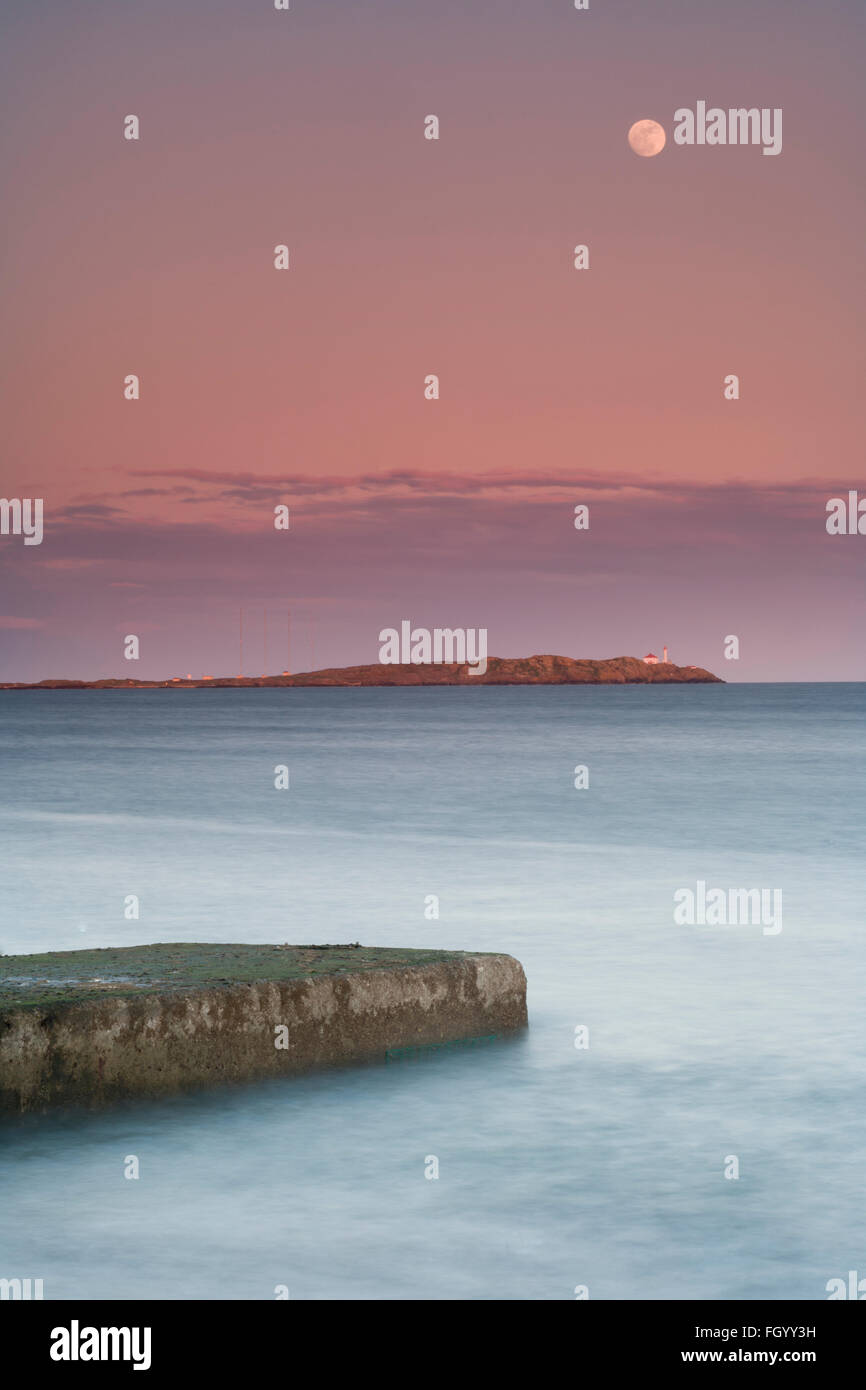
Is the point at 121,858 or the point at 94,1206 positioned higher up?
the point at 121,858

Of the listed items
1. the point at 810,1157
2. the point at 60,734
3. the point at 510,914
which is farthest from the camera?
the point at 60,734

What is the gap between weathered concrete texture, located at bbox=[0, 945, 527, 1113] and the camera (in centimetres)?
667

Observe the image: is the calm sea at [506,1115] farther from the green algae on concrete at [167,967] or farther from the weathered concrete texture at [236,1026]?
the green algae on concrete at [167,967]

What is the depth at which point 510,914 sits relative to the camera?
14.4 meters

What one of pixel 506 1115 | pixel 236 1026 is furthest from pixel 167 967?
pixel 506 1115

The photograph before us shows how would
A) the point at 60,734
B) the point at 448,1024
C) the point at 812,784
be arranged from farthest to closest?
the point at 60,734, the point at 812,784, the point at 448,1024

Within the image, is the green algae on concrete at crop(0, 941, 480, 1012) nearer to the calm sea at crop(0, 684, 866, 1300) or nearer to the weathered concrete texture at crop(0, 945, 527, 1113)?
the weathered concrete texture at crop(0, 945, 527, 1113)

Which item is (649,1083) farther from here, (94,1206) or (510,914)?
(510,914)

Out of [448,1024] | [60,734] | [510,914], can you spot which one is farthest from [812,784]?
[60,734]

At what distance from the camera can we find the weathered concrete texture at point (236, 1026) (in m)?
6.67

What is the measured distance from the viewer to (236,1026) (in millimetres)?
7230

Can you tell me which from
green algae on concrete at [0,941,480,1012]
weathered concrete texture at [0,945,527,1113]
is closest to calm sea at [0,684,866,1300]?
weathered concrete texture at [0,945,527,1113]

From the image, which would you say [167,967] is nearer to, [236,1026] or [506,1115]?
[236,1026]
